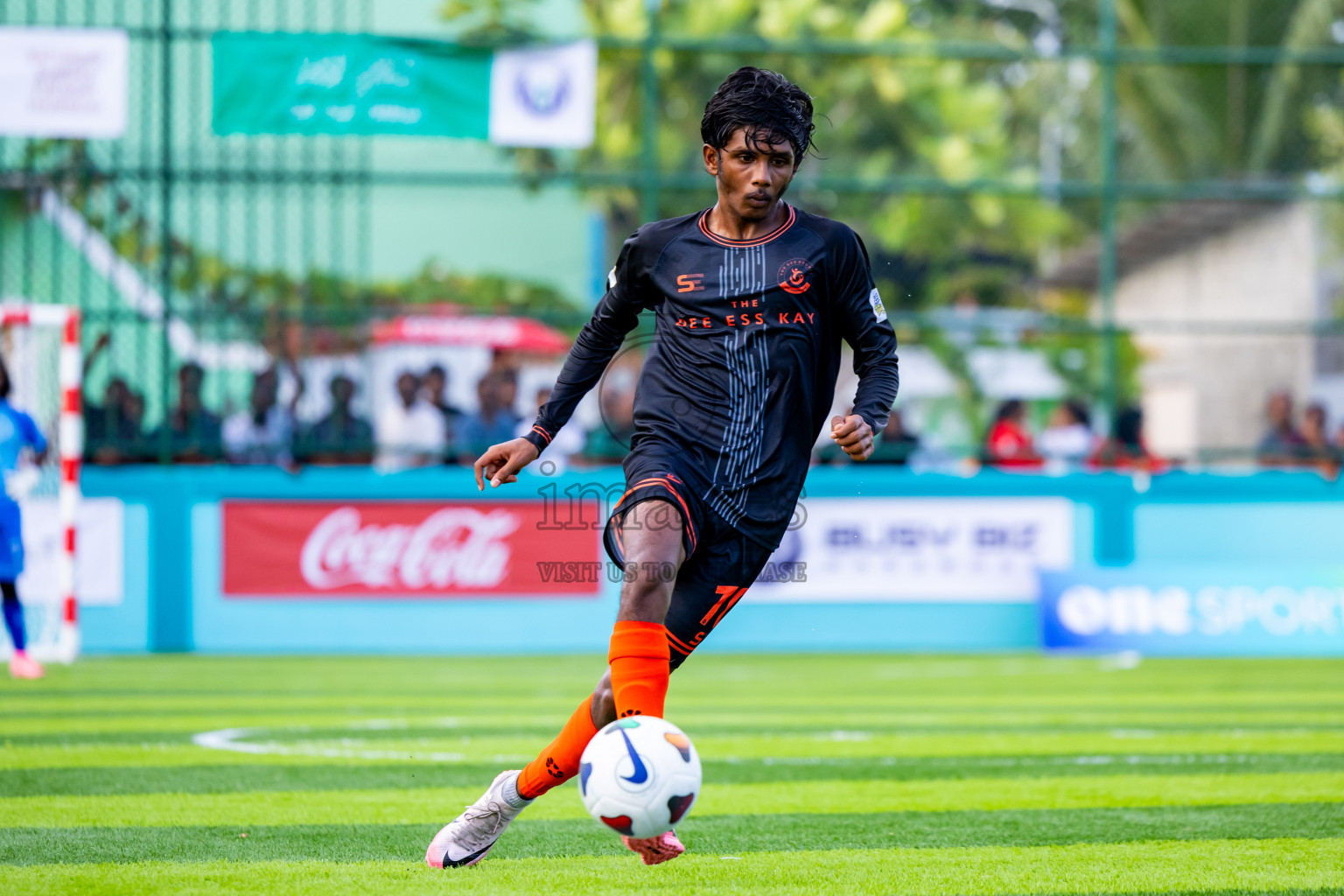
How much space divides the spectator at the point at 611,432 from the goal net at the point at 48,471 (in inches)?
161

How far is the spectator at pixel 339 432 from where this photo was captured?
13.2m

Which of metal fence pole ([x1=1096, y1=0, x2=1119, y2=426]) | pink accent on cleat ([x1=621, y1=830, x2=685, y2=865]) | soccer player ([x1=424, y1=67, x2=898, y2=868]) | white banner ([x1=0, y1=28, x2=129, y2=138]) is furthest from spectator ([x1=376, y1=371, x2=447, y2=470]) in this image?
pink accent on cleat ([x1=621, y1=830, x2=685, y2=865])

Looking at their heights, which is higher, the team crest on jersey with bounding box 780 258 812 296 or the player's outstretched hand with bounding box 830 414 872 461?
the team crest on jersey with bounding box 780 258 812 296

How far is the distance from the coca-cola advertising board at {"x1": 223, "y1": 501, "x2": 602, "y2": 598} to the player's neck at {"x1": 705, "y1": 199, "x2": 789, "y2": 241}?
28.3 feet

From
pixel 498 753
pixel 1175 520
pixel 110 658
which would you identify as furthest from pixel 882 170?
pixel 498 753

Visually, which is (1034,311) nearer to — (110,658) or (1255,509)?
(1255,509)

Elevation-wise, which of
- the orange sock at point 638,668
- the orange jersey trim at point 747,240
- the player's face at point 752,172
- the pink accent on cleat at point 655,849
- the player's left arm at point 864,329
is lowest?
the pink accent on cleat at point 655,849

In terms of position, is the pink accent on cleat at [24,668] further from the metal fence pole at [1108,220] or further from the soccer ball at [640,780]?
the metal fence pole at [1108,220]

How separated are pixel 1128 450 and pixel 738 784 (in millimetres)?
8787

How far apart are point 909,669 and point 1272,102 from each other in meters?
7.69

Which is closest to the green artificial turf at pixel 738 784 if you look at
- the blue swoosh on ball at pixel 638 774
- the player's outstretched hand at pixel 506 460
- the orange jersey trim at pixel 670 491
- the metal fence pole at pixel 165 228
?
the blue swoosh on ball at pixel 638 774

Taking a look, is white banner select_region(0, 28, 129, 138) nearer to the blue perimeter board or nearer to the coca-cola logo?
the blue perimeter board

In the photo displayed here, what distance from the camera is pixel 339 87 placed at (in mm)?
13305

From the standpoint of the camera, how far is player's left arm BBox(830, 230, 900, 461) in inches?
171
